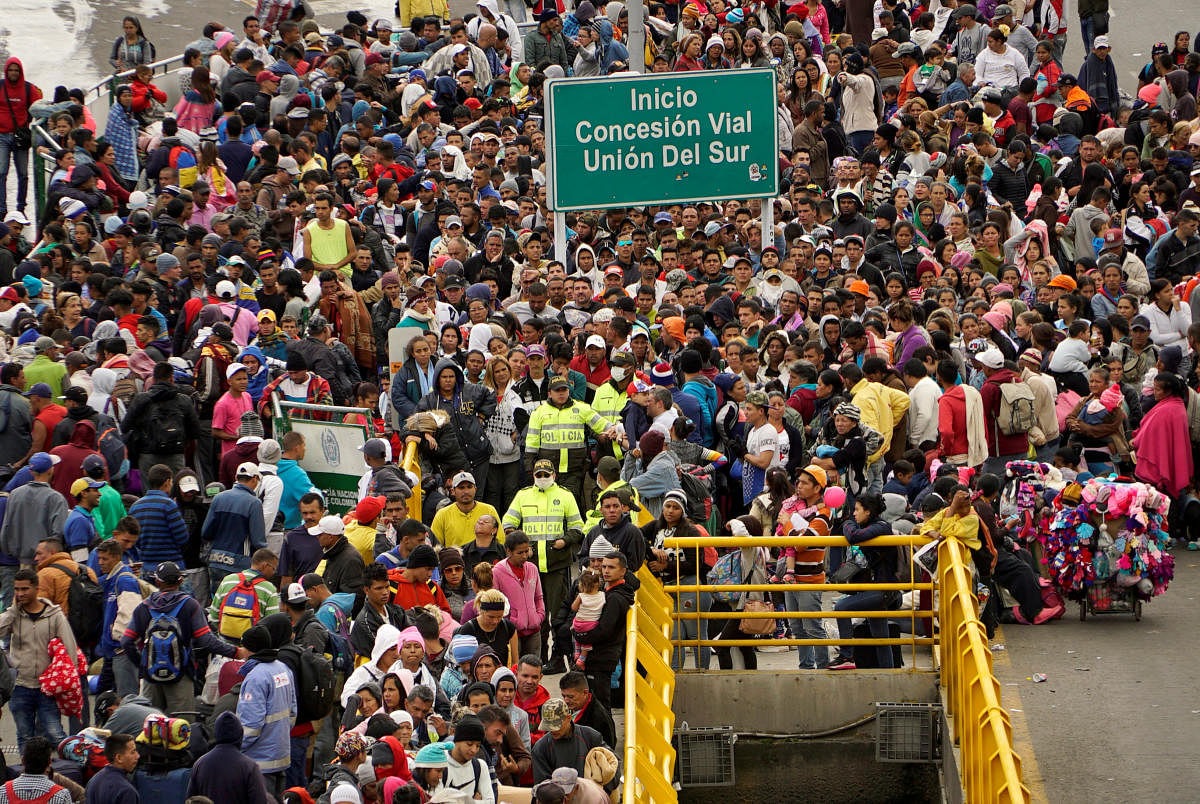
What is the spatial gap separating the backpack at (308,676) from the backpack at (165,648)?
44.4 inches

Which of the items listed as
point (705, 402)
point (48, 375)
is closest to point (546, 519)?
point (705, 402)

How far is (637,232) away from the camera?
20219 mm

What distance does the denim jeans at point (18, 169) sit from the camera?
22.2m

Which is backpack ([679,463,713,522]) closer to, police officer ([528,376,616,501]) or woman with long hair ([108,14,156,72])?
police officer ([528,376,616,501])

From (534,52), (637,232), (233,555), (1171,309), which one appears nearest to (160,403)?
(233,555)

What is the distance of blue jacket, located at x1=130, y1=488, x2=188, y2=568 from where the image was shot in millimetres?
13695

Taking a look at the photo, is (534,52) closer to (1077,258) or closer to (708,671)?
(1077,258)

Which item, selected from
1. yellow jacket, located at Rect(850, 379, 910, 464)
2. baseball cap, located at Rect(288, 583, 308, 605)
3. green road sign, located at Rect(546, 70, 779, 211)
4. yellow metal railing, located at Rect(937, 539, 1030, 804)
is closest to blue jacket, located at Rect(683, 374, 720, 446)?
yellow jacket, located at Rect(850, 379, 910, 464)

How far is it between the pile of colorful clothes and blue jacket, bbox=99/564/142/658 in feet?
24.3

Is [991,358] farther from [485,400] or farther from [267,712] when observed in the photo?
[267,712]

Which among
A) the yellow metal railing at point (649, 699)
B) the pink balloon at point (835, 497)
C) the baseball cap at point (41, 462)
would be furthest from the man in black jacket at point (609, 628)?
the baseball cap at point (41, 462)

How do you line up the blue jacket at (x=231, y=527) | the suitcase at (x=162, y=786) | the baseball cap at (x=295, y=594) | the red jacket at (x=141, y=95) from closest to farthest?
the suitcase at (x=162, y=786) → the baseball cap at (x=295, y=594) → the blue jacket at (x=231, y=527) → the red jacket at (x=141, y=95)

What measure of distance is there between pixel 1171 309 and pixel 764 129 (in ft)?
16.2

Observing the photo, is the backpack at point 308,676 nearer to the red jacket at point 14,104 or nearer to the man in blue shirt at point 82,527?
the man in blue shirt at point 82,527
